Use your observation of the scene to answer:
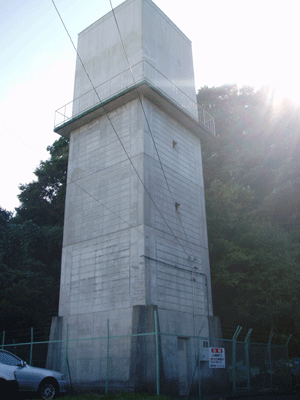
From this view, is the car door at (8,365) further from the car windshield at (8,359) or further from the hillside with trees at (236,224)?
the hillside with trees at (236,224)

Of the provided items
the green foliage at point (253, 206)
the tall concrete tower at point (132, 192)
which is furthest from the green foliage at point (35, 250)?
the green foliage at point (253, 206)

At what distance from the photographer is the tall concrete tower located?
16.1 metres

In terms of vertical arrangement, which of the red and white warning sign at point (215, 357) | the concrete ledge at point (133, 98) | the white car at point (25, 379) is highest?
the concrete ledge at point (133, 98)

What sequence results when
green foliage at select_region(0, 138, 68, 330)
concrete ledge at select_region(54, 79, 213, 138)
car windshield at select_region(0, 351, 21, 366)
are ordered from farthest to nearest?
green foliage at select_region(0, 138, 68, 330)
concrete ledge at select_region(54, 79, 213, 138)
car windshield at select_region(0, 351, 21, 366)

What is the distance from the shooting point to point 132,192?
17500mm

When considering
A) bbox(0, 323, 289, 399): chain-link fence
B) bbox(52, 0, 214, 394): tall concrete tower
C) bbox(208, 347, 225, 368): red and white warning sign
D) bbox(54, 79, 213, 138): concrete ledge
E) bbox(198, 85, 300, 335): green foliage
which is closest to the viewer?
bbox(208, 347, 225, 368): red and white warning sign

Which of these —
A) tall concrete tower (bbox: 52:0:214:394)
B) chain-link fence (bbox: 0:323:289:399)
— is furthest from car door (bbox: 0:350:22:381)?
tall concrete tower (bbox: 52:0:214:394)

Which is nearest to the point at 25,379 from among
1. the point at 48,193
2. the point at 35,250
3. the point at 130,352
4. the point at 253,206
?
the point at 130,352

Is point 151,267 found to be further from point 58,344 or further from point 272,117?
point 272,117

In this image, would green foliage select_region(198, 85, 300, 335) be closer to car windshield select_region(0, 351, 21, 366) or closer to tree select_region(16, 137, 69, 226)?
tree select_region(16, 137, 69, 226)

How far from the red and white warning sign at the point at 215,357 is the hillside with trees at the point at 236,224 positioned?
703 centimetres

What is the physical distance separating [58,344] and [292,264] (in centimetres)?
1213

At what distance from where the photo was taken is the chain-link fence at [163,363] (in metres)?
13.9

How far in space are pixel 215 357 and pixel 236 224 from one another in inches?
472
